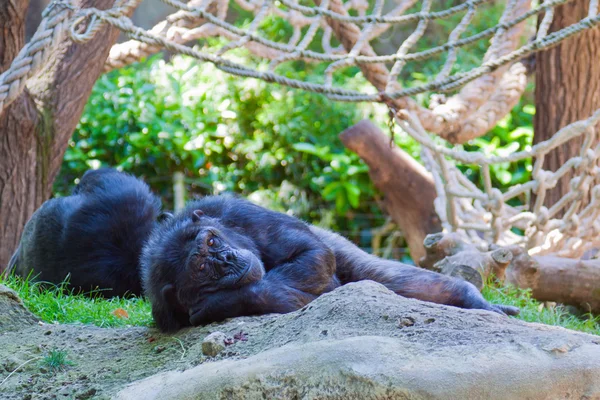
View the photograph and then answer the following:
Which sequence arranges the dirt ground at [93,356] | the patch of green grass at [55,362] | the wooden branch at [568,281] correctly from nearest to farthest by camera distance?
the dirt ground at [93,356]
the patch of green grass at [55,362]
the wooden branch at [568,281]

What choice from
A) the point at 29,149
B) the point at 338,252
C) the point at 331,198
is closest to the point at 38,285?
the point at 29,149

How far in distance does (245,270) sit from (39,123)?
2.82 meters

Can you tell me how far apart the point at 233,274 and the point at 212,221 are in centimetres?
37

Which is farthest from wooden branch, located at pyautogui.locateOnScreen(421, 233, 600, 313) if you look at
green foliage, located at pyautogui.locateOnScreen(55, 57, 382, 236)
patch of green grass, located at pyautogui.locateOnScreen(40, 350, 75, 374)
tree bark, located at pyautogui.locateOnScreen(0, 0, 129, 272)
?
green foliage, located at pyautogui.locateOnScreen(55, 57, 382, 236)

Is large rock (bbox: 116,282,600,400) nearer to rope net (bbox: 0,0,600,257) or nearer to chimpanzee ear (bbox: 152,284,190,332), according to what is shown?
chimpanzee ear (bbox: 152,284,190,332)

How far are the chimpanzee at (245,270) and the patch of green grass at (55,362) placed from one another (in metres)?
0.44

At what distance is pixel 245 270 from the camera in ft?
10.2

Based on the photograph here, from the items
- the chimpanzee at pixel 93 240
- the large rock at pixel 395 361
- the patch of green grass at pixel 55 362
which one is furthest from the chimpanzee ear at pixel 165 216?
the large rock at pixel 395 361

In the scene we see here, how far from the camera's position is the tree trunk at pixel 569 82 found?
21.0 ft

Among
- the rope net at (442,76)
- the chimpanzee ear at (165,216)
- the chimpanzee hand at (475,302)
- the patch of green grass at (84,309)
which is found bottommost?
the patch of green grass at (84,309)

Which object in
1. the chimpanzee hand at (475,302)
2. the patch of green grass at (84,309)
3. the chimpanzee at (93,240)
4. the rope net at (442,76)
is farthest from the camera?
the chimpanzee at (93,240)

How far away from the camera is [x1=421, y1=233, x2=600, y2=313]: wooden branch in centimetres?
457

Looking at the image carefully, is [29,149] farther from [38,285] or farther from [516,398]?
[516,398]

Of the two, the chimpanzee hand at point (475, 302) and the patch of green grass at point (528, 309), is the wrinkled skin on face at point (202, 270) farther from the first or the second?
the patch of green grass at point (528, 309)
